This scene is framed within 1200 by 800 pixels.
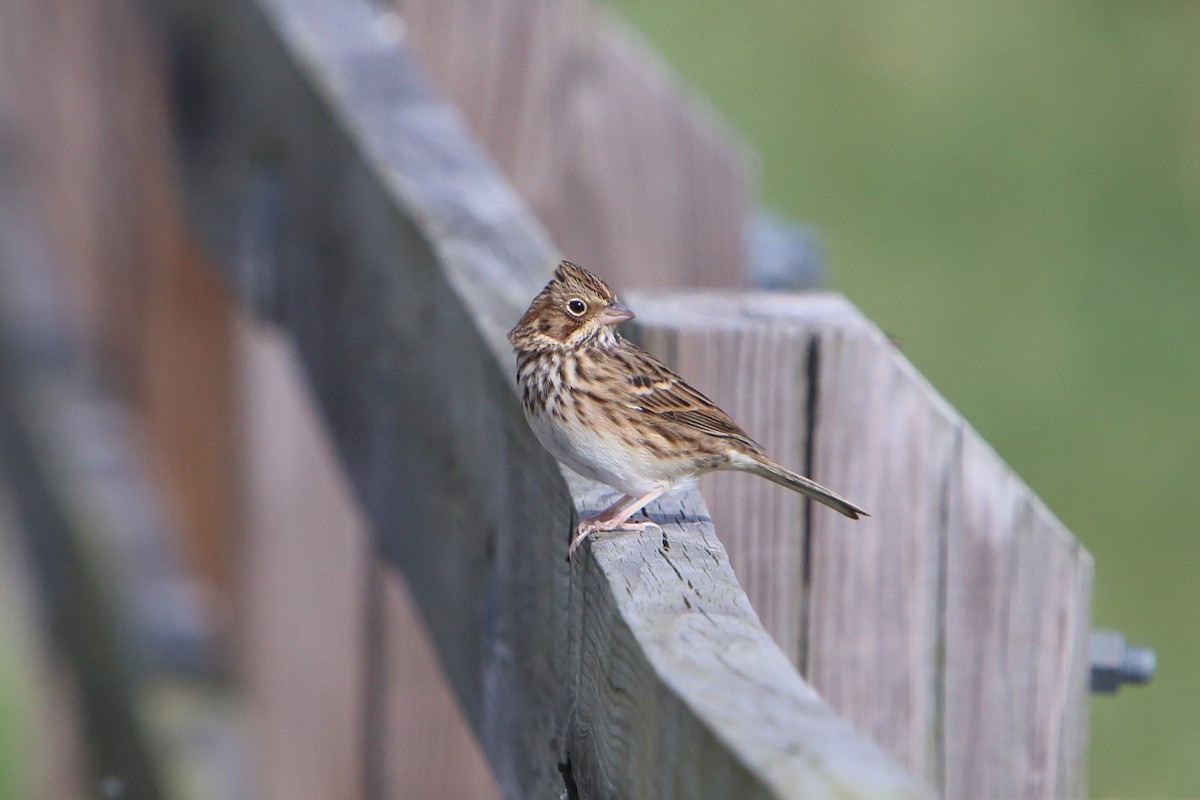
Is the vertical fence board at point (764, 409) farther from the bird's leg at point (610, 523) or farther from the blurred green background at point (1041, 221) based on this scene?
the blurred green background at point (1041, 221)

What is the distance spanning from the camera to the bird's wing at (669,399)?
1.99m

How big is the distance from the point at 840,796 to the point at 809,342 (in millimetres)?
1121

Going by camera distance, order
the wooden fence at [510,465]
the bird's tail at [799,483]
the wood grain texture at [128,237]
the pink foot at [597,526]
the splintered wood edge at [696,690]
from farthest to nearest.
Result: 1. the wood grain texture at [128,237]
2. the bird's tail at [799,483]
3. the pink foot at [597,526]
4. the wooden fence at [510,465]
5. the splintered wood edge at [696,690]

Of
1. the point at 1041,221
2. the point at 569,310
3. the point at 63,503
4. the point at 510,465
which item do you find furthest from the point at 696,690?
the point at 1041,221

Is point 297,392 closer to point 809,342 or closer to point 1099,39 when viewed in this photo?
point 809,342

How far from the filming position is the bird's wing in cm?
199

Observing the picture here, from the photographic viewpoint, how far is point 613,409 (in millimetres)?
2328

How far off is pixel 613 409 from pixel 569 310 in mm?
239

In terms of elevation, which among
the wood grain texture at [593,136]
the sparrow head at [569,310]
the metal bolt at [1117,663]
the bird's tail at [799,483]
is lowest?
the metal bolt at [1117,663]

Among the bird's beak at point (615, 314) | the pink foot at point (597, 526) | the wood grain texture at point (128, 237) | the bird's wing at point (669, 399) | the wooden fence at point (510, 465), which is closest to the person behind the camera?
the wooden fence at point (510, 465)

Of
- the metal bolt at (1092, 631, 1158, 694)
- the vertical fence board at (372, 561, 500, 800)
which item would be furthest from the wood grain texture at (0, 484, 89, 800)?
the metal bolt at (1092, 631, 1158, 694)

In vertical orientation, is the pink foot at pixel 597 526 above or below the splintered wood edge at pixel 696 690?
above

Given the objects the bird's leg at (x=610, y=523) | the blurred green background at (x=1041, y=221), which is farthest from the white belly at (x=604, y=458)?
the blurred green background at (x=1041, y=221)

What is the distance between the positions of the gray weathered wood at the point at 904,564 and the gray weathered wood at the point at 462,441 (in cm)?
30
